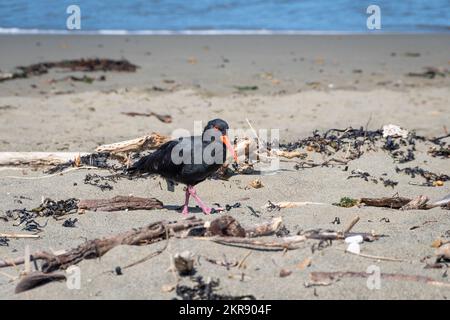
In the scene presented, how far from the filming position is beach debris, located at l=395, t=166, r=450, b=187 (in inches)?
257

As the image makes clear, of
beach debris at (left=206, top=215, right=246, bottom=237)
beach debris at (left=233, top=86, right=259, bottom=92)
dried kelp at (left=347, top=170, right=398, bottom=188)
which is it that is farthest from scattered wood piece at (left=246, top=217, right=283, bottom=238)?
beach debris at (left=233, top=86, right=259, bottom=92)

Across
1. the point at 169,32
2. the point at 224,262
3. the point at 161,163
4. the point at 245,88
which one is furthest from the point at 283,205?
the point at 169,32

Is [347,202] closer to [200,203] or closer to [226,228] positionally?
[200,203]

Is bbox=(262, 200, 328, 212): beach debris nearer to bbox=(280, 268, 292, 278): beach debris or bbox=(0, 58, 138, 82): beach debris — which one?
bbox=(280, 268, 292, 278): beach debris

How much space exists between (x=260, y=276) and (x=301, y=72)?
9.29 meters

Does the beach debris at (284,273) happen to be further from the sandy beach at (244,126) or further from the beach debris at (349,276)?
the beach debris at (349,276)

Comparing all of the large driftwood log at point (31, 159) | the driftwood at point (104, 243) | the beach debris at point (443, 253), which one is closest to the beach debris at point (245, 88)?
the large driftwood log at point (31, 159)

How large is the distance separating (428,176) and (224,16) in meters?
13.2

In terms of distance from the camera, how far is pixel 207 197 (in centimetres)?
655

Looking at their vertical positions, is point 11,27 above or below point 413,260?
above

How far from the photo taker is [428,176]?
6.68 meters

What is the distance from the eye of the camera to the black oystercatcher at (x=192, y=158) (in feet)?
19.4

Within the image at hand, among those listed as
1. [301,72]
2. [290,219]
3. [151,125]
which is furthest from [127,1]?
[290,219]
